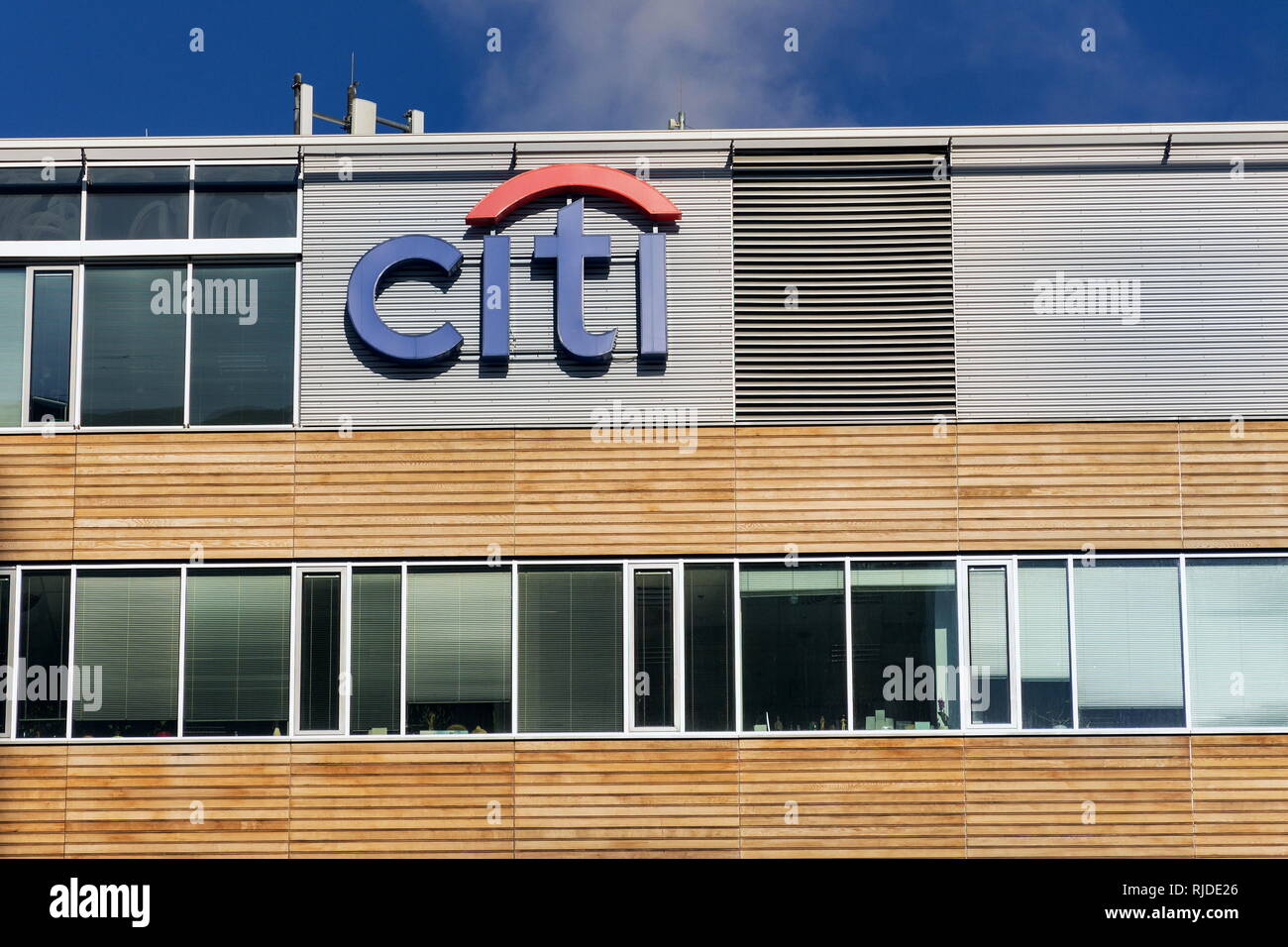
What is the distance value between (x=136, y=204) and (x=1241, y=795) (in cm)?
1348

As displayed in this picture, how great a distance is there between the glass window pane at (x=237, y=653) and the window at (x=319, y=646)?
175mm

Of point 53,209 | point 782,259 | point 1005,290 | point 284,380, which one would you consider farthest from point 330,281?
point 1005,290

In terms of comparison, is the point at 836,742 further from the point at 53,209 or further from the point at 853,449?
the point at 53,209

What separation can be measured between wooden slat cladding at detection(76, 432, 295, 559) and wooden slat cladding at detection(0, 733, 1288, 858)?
217cm

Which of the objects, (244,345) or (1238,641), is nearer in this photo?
(1238,641)

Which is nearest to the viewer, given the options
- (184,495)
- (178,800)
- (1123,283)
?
(178,800)

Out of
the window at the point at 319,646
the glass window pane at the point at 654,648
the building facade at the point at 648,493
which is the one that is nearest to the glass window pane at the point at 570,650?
the building facade at the point at 648,493

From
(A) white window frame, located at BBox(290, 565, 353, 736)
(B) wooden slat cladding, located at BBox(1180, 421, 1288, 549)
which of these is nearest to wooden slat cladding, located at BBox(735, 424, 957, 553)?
(B) wooden slat cladding, located at BBox(1180, 421, 1288, 549)

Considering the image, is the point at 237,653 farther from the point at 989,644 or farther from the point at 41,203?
the point at 989,644

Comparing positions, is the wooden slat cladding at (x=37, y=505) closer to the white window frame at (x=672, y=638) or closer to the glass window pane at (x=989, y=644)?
the white window frame at (x=672, y=638)

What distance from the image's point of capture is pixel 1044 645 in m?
16.1

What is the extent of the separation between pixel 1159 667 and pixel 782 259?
5.95m

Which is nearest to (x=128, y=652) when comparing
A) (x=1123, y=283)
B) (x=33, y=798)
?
(x=33, y=798)

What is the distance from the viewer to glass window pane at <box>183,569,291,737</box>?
1619 centimetres
